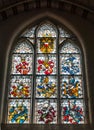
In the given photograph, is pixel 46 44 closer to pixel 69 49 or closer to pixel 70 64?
pixel 69 49

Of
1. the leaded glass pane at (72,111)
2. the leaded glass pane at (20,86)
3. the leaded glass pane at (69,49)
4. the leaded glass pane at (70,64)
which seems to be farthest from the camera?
the leaded glass pane at (69,49)

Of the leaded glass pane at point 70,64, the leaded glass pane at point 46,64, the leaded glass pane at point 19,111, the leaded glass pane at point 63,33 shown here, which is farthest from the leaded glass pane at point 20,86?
the leaded glass pane at point 63,33

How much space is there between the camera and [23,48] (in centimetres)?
1067

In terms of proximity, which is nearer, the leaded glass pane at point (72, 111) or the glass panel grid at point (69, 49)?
the leaded glass pane at point (72, 111)

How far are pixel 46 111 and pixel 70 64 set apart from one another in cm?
189

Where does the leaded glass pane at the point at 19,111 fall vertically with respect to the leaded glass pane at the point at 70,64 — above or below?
below

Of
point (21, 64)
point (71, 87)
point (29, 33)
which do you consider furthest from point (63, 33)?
point (71, 87)

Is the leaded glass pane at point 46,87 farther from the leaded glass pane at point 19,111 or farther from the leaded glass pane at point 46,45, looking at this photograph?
the leaded glass pane at point 46,45

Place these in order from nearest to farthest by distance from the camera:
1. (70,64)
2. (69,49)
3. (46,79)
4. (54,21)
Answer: (46,79), (70,64), (69,49), (54,21)

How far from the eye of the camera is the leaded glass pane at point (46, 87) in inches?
383

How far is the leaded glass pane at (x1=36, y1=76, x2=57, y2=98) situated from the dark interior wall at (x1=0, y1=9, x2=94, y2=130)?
3.32 feet

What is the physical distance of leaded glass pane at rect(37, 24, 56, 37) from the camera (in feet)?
36.0

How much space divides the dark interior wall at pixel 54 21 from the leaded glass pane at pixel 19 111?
318 mm

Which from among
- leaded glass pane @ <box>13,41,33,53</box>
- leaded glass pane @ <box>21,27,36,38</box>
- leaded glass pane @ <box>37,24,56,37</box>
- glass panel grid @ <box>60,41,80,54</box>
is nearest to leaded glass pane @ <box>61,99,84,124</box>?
glass panel grid @ <box>60,41,80,54</box>
